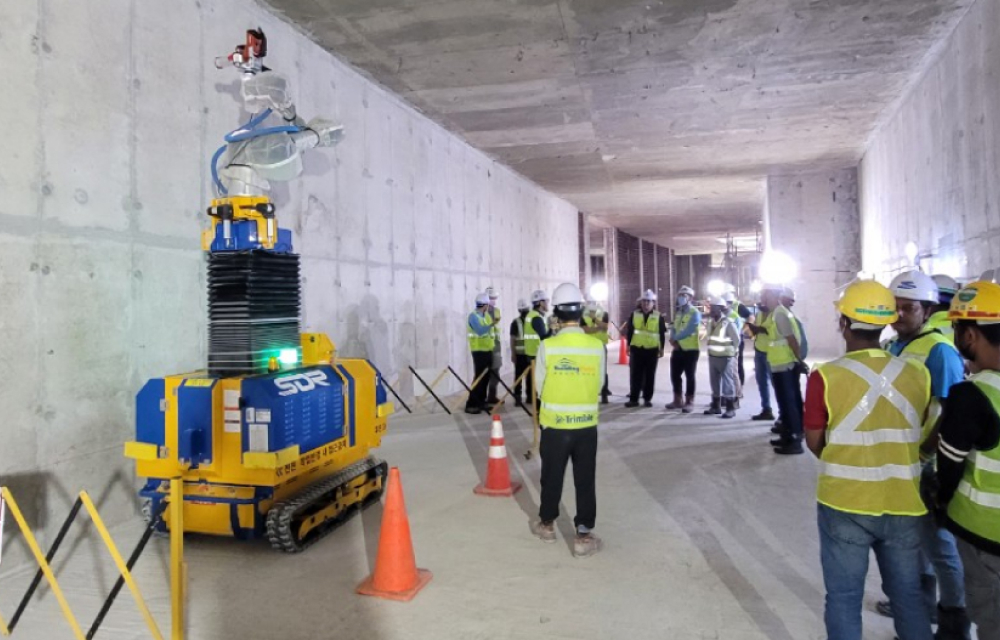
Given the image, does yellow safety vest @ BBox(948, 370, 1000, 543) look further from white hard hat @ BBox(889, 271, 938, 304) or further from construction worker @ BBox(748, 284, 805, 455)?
construction worker @ BBox(748, 284, 805, 455)

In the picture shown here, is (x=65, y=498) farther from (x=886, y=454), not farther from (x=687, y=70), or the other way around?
(x=687, y=70)

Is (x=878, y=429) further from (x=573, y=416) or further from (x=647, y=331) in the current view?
(x=647, y=331)

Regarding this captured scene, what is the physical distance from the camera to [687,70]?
8.67 meters

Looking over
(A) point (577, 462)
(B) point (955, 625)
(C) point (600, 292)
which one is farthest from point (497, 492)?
(C) point (600, 292)

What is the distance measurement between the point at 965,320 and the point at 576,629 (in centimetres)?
229

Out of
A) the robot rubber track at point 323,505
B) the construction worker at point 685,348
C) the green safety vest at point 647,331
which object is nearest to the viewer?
the robot rubber track at point 323,505

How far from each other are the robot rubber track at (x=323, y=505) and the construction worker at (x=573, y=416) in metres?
1.60

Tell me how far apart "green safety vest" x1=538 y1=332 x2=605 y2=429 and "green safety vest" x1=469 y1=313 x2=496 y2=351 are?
17.8ft

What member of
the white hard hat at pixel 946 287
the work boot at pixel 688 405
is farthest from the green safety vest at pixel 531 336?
the white hard hat at pixel 946 287

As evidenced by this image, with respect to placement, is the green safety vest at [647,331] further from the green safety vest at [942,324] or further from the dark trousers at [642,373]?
the green safety vest at [942,324]

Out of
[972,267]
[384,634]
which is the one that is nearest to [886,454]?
[384,634]

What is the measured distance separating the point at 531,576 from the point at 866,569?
A: 2001mm

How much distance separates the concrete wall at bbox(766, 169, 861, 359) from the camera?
15.3 metres

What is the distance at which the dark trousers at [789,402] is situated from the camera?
6.96m
